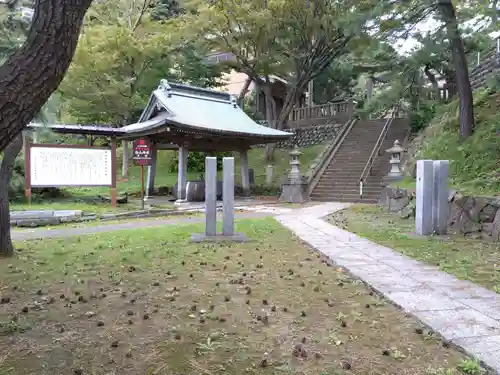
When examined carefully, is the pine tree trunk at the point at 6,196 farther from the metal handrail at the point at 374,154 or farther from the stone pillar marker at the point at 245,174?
the metal handrail at the point at 374,154

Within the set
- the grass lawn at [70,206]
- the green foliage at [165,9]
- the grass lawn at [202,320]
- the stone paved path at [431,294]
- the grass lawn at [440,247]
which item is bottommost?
the grass lawn at [202,320]

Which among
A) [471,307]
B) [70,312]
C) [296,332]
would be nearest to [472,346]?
[471,307]

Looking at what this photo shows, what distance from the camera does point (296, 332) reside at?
3.29 metres

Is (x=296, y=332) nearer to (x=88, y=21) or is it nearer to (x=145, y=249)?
(x=145, y=249)

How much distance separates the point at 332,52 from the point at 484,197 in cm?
1446

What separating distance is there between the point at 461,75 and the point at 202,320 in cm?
1069

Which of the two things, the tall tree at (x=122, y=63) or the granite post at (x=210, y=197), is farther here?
the tall tree at (x=122, y=63)

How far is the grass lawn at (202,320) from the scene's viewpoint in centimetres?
277

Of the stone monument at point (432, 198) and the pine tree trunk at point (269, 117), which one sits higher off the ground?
the pine tree trunk at point (269, 117)

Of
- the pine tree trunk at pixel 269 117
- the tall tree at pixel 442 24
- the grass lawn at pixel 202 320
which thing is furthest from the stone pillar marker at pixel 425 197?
the pine tree trunk at pixel 269 117

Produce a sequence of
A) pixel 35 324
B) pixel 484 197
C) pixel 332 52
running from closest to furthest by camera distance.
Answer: pixel 35 324
pixel 484 197
pixel 332 52

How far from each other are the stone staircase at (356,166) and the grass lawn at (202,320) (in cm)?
1097

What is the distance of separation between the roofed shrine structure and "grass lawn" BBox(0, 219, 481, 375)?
9693 mm

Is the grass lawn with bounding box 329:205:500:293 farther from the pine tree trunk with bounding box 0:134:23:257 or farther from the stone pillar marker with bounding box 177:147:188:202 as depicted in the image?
the stone pillar marker with bounding box 177:147:188:202
